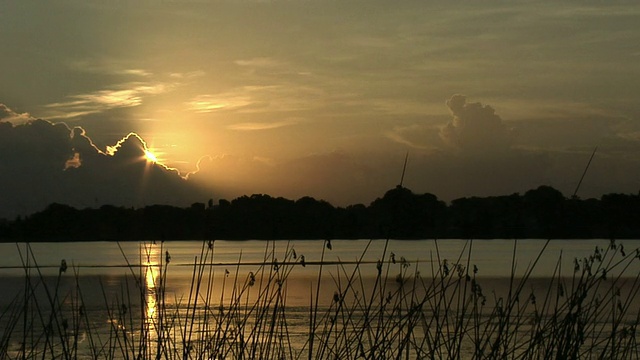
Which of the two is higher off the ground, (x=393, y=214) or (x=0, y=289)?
(x=393, y=214)

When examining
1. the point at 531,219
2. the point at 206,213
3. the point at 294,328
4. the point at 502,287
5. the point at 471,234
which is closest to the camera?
the point at 206,213

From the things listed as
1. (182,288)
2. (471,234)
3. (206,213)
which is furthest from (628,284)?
(206,213)

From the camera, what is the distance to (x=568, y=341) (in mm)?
5074

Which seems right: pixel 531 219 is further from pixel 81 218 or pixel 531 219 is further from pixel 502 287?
pixel 502 287

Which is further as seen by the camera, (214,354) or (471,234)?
(471,234)

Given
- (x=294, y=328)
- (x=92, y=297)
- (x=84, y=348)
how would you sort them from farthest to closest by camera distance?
(x=92, y=297) < (x=294, y=328) < (x=84, y=348)

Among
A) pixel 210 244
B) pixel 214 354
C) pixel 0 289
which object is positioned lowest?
pixel 0 289

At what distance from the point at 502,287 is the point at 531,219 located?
85654 mm

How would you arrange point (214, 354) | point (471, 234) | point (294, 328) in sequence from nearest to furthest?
point (214, 354) → point (471, 234) → point (294, 328)

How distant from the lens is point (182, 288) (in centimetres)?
3009

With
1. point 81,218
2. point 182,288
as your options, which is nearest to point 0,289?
point 182,288

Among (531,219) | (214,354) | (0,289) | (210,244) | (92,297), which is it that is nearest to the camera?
(210,244)

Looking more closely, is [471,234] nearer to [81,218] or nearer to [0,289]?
[0,289]

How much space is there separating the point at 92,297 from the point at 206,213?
2199 centimetres
